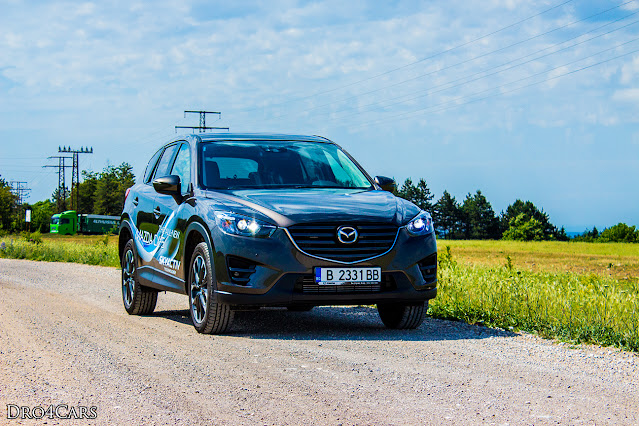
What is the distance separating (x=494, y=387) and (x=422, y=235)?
236 cm

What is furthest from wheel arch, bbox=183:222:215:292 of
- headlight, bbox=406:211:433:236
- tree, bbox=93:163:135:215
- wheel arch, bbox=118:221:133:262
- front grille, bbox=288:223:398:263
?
tree, bbox=93:163:135:215

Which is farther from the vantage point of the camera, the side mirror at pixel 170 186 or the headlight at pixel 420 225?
the side mirror at pixel 170 186

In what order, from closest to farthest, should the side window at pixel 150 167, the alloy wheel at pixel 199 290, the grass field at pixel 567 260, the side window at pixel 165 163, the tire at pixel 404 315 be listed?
the alloy wheel at pixel 199 290, the tire at pixel 404 315, the side window at pixel 165 163, the side window at pixel 150 167, the grass field at pixel 567 260

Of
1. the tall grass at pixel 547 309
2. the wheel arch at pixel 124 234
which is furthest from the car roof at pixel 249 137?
the tall grass at pixel 547 309

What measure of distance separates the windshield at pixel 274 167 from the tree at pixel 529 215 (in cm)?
13081

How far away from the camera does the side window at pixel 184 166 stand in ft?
27.1

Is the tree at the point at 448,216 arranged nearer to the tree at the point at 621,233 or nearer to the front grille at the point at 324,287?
the tree at the point at 621,233

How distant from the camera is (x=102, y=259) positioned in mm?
21766

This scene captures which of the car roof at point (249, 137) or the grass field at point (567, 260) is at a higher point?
the car roof at point (249, 137)

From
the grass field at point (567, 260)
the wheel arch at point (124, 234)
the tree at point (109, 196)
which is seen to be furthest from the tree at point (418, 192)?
the wheel arch at point (124, 234)

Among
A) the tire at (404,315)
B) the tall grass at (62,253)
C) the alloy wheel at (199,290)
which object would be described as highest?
the alloy wheel at (199,290)

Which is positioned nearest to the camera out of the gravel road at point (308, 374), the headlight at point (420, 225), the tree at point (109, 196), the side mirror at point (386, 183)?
the gravel road at point (308, 374)

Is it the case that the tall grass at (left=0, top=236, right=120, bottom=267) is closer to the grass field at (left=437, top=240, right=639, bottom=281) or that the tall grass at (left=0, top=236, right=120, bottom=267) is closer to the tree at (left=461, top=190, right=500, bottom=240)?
the grass field at (left=437, top=240, right=639, bottom=281)

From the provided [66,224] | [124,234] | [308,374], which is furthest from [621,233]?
[308,374]
